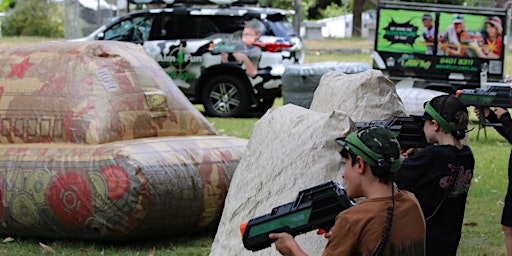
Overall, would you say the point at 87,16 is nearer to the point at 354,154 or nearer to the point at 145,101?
the point at 145,101

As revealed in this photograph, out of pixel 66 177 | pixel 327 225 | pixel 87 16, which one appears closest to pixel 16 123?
pixel 66 177

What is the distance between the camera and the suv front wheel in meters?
17.4

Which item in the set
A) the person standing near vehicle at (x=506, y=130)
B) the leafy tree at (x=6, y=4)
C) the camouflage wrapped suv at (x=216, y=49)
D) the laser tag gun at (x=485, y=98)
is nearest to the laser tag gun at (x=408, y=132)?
the laser tag gun at (x=485, y=98)

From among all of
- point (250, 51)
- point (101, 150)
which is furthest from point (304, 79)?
point (101, 150)

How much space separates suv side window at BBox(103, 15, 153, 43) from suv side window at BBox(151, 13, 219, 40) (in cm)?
20

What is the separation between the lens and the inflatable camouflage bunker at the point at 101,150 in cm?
715

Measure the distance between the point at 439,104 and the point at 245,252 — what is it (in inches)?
48.1

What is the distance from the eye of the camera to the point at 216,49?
17.5 m

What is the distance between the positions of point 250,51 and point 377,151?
13.6m

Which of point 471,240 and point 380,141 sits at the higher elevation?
point 380,141

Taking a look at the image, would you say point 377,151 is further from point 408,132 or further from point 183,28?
point 183,28

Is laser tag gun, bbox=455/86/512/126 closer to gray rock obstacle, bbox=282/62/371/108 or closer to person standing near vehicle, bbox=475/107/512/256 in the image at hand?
person standing near vehicle, bbox=475/107/512/256

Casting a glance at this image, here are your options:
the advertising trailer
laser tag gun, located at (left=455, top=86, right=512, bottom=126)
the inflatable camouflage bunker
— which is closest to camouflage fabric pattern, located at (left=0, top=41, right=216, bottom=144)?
the inflatable camouflage bunker

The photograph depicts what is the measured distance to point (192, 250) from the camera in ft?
24.2
